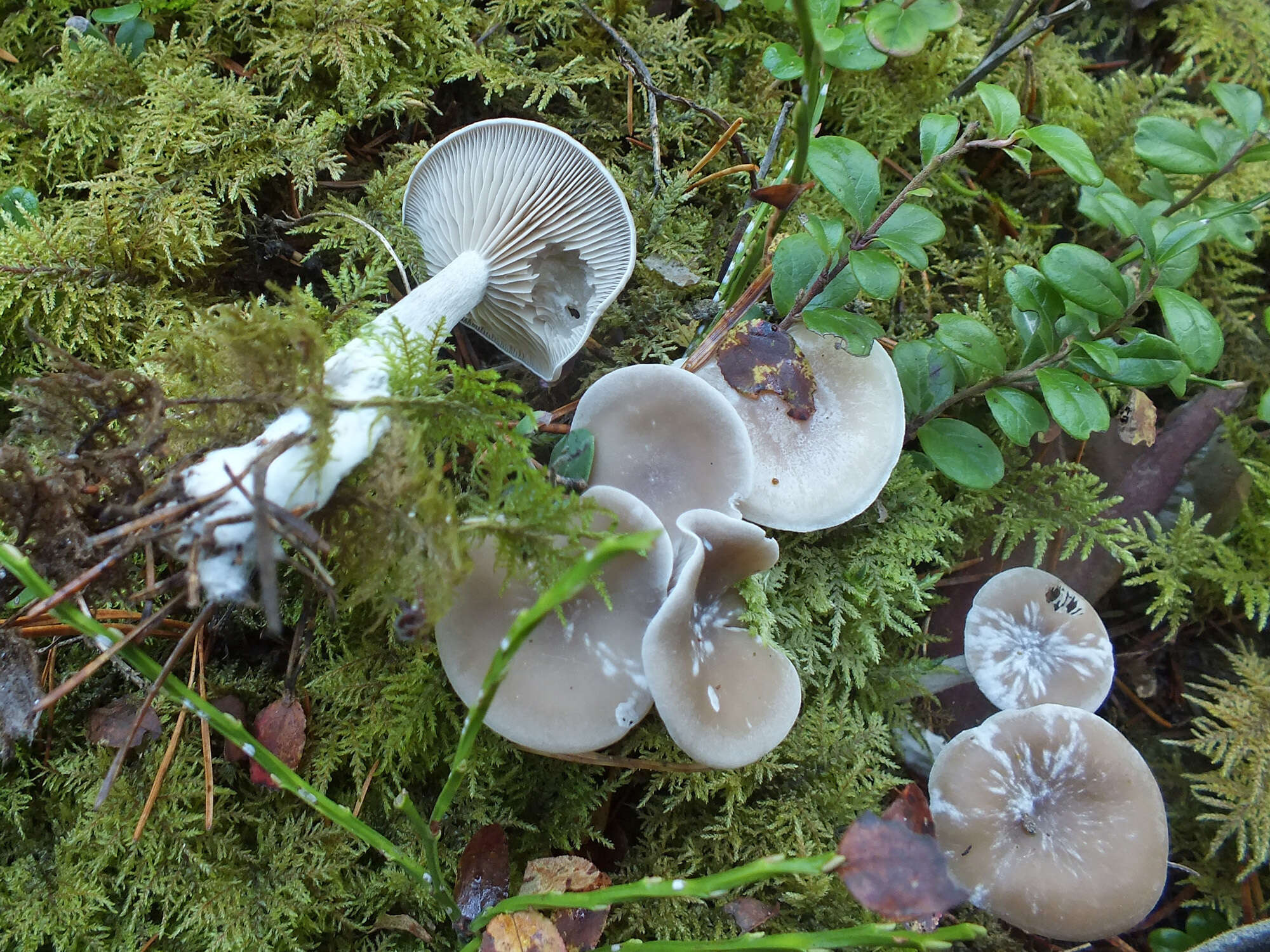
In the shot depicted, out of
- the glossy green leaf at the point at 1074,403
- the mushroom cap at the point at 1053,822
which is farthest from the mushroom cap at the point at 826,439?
the mushroom cap at the point at 1053,822

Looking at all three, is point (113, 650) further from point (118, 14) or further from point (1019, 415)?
point (1019, 415)

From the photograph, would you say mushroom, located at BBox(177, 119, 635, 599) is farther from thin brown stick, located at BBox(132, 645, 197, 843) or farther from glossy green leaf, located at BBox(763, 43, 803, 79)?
thin brown stick, located at BBox(132, 645, 197, 843)

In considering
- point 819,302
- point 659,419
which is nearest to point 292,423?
point 659,419

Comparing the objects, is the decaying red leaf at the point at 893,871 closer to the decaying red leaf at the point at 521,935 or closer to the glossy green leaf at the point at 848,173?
the decaying red leaf at the point at 521,935

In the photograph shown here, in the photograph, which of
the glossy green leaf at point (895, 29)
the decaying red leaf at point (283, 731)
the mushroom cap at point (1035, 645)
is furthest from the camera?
the mushroom cap at point (1035, 645)

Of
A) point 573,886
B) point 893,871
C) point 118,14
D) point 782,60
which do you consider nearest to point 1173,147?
point 782,60

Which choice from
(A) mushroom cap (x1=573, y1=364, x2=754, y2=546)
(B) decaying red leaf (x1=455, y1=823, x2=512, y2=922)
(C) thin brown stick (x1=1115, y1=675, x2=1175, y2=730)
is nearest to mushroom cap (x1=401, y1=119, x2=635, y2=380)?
(A) mushroom cap (x1=573, y1=364, x2=754, y2=546)
